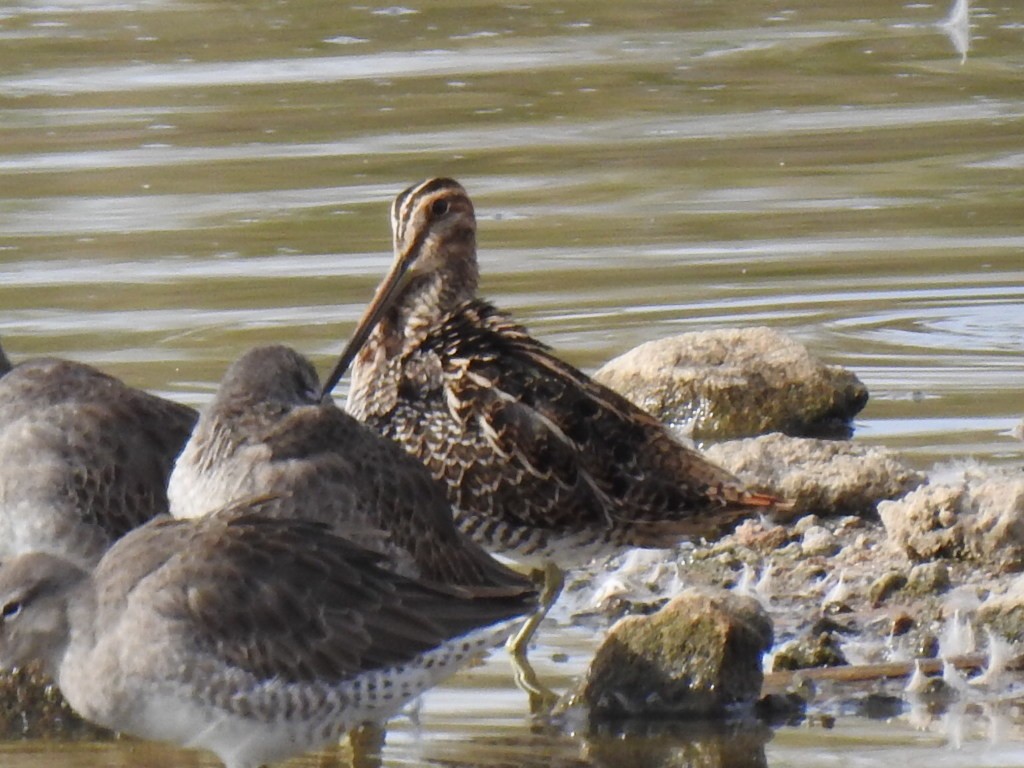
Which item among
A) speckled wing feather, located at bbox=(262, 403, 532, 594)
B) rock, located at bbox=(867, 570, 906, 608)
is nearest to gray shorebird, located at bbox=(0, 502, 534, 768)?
speckled wing feather, located at bbox=(262, 403, 532, 594)

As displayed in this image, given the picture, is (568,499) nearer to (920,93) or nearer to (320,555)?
(320,555)

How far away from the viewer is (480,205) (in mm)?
13438

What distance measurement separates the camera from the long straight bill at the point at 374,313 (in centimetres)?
818

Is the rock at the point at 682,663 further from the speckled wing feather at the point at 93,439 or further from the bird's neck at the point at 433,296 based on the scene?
the bird's neck at the point at 433,296

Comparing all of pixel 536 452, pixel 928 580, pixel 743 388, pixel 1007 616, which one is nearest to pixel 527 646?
pixel 536 452

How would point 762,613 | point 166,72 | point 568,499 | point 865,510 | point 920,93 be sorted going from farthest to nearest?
1. point 166,72
2. point 920,93
3. point 865,510
4. point 568,499
5. point 762,613

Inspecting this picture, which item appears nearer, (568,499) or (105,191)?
(568,499)

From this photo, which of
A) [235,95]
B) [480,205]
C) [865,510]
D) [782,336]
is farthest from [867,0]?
[865,510]

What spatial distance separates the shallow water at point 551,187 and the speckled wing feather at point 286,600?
421 mm

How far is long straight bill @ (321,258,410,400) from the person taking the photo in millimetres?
8180

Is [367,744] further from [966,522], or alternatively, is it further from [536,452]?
[966,522]

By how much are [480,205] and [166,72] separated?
187 inches

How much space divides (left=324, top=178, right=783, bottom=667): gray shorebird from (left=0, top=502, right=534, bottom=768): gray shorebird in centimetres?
108

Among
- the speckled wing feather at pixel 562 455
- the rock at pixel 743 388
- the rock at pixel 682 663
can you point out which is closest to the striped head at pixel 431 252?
Answer: the speckled wing feather at pixel 562 455
